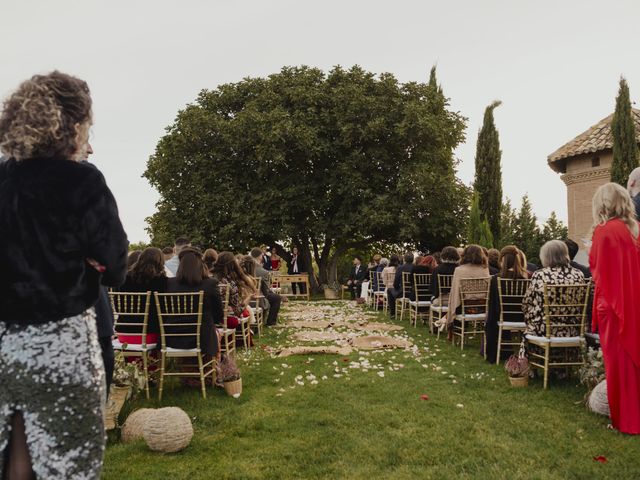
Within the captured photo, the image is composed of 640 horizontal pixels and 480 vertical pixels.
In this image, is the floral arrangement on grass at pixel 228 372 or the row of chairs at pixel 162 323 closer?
the row of chairs at pixel 162 323

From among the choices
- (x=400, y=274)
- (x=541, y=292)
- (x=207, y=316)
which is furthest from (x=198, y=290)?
(x=400, y=274)

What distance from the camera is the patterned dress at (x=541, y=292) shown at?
712cm

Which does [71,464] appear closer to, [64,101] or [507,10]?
[64,101]

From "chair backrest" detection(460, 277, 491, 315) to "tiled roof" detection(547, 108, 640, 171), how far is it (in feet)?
62.6

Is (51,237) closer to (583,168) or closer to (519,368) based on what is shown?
(519,368)

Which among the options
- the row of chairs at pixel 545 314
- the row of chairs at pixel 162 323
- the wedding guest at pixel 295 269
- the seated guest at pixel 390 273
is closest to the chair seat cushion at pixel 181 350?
the row of chairs at pixel 162 323

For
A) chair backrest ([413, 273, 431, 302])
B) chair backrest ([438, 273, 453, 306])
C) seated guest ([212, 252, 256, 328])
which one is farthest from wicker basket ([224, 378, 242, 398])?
chair backrest ([413, 273, 431, 302])

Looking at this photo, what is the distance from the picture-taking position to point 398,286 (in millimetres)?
15602

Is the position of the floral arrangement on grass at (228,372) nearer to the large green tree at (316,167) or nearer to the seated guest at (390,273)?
the seated guest at (390,273)

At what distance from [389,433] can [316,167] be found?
902 inches

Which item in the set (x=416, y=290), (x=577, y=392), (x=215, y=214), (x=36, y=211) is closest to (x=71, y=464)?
(x=36, y=211)

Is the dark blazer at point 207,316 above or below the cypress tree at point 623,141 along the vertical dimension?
below

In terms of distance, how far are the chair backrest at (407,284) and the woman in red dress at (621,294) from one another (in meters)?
8.80

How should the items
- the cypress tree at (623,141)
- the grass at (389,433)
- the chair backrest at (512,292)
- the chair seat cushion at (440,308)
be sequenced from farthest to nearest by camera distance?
the cypress tree at (623,141) → the chair seat cushion at (440,308) → the chair backrest at (512,292) → the grass at (389,433)
